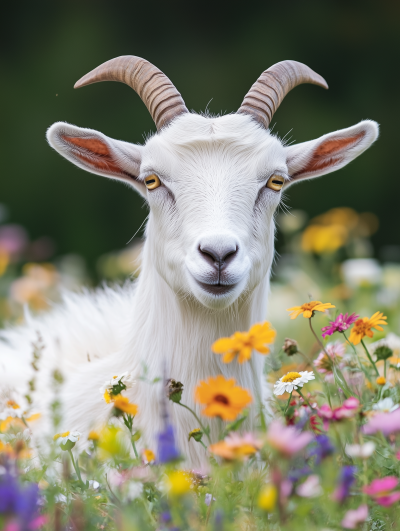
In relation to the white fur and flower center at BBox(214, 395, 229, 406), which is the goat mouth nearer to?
the white fur

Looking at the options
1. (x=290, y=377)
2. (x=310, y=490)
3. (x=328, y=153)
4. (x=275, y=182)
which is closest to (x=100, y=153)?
(x=275, y=182)

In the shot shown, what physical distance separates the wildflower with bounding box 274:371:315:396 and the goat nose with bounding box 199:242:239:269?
0.49 metres

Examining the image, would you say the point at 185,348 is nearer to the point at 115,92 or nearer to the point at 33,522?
the point at 33,522

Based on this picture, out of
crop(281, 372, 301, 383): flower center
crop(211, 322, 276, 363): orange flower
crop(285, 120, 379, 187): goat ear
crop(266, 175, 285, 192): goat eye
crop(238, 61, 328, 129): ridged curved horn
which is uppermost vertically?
crop(238, 61, 328, 129): ridged curved horn

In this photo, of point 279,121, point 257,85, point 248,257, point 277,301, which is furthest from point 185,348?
point 279,121

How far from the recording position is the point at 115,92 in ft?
41.2

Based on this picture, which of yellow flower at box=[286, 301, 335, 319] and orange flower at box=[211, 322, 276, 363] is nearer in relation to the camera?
orange flower at box=[211, 322, 276, 363]

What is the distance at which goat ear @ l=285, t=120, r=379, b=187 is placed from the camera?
3.27 m

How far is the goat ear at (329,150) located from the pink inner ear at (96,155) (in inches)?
31.8

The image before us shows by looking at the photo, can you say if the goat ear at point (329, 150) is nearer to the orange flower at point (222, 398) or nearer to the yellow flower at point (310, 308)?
the yellow flower at point (310, 308)

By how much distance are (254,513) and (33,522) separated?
71 cm

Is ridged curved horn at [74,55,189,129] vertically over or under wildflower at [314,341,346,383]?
over

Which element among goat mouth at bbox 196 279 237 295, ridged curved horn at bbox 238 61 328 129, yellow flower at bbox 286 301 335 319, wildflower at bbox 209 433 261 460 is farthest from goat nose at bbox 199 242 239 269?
wildflower at bbox 209 433 261 460

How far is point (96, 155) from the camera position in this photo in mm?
3203
